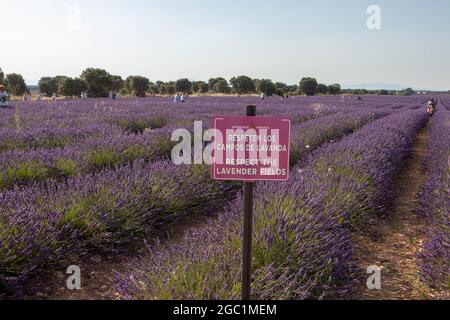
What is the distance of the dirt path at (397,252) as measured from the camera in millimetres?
2773

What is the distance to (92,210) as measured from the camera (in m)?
3.23

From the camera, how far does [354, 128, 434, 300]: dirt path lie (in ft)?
9.10

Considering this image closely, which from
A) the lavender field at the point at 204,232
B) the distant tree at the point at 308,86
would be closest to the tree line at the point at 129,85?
the distant tree at the point at 308,86

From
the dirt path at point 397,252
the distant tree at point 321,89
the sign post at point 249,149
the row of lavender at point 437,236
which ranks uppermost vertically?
the distant tree at point 321,89

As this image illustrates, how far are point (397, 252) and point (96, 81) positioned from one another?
5233 cm

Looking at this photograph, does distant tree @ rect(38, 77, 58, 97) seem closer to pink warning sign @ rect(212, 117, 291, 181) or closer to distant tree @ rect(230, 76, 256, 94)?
distant tree @ rect(230, 76, 256, 94)

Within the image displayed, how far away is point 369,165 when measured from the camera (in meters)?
4.89

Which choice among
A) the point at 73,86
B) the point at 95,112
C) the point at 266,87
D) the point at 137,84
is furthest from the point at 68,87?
the point at 95,112

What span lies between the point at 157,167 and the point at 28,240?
199 centimetres

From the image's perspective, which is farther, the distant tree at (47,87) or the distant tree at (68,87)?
the distant tree at (47,87)

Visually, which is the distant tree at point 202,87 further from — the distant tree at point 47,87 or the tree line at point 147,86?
the distant tree at point 47,87

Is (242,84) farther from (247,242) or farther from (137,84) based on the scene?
(247,242)

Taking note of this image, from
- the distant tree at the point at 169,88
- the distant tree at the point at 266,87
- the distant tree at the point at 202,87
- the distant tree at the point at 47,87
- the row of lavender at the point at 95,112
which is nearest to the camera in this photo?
the row of lavender at the point at 95,112
